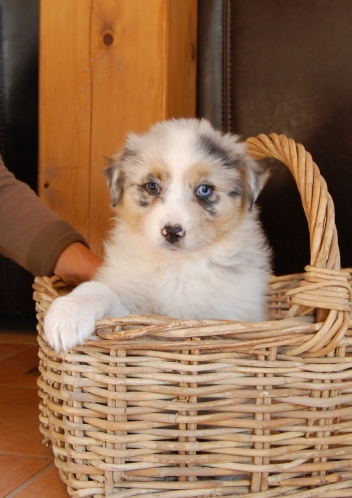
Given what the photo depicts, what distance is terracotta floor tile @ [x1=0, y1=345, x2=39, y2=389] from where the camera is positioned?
2580mm

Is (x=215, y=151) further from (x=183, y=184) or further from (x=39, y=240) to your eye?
(x=39, y=240)

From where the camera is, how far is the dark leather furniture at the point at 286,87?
2768 millimetres

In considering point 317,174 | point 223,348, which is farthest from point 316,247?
point 223,348

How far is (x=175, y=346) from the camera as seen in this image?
4.37 feet

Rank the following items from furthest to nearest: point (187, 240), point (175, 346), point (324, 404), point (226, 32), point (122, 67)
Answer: point (226, 32)
point (122, 67)
point (187, 240)
point (324, 404)
point (175, 346)

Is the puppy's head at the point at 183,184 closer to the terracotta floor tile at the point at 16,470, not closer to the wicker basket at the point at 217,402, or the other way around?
the wicker basket at the point at 217,402

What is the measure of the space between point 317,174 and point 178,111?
3.95 ft

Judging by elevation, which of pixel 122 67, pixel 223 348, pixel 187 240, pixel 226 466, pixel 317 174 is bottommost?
pixel 226 466

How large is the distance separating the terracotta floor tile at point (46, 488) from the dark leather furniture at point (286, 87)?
1.63m

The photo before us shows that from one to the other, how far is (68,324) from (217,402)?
1.30 ft

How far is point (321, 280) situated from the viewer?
1.45 m

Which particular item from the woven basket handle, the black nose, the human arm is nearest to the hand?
the human arm

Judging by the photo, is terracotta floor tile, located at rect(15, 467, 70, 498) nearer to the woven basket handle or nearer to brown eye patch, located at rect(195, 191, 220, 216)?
the woven basket handle

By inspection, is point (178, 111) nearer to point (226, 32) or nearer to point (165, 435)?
point (226, 32)
